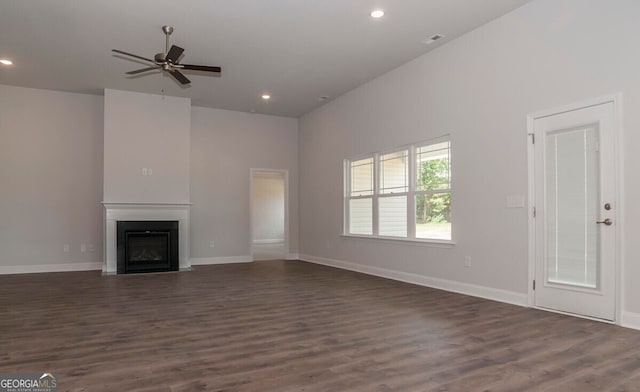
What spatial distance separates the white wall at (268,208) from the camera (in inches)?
549

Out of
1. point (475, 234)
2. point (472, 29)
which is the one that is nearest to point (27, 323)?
point (475, 234)

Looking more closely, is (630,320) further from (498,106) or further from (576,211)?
(498,106)

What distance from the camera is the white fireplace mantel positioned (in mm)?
6977

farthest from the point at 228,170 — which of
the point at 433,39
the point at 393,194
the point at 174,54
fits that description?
the point at 433,39

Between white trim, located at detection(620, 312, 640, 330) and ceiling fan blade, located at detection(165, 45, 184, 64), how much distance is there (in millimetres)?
4919

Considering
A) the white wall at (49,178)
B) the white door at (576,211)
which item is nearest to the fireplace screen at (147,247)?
the white wall at (49,178)

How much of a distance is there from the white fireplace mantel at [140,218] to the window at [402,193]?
3019 millimetres

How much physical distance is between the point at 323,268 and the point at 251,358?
486 cm

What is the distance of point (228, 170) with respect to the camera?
8.59 metres

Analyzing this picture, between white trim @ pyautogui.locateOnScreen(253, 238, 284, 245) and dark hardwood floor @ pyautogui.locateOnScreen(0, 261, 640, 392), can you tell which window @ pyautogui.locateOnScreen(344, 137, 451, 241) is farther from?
white trim @ pyautogui.locateOnScreen(253, 238, 284, 245)

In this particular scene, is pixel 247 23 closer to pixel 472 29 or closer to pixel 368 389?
pixel 472 29

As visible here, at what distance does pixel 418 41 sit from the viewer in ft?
17.1

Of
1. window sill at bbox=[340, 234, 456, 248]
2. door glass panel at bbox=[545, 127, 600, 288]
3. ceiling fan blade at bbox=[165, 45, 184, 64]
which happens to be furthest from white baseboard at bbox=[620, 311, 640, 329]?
ceiling fan blade at bbox=[165, 45, 184, 64]

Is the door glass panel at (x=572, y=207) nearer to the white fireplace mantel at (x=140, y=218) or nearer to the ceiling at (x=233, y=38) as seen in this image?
the ceiling at (x=233, y=38)
